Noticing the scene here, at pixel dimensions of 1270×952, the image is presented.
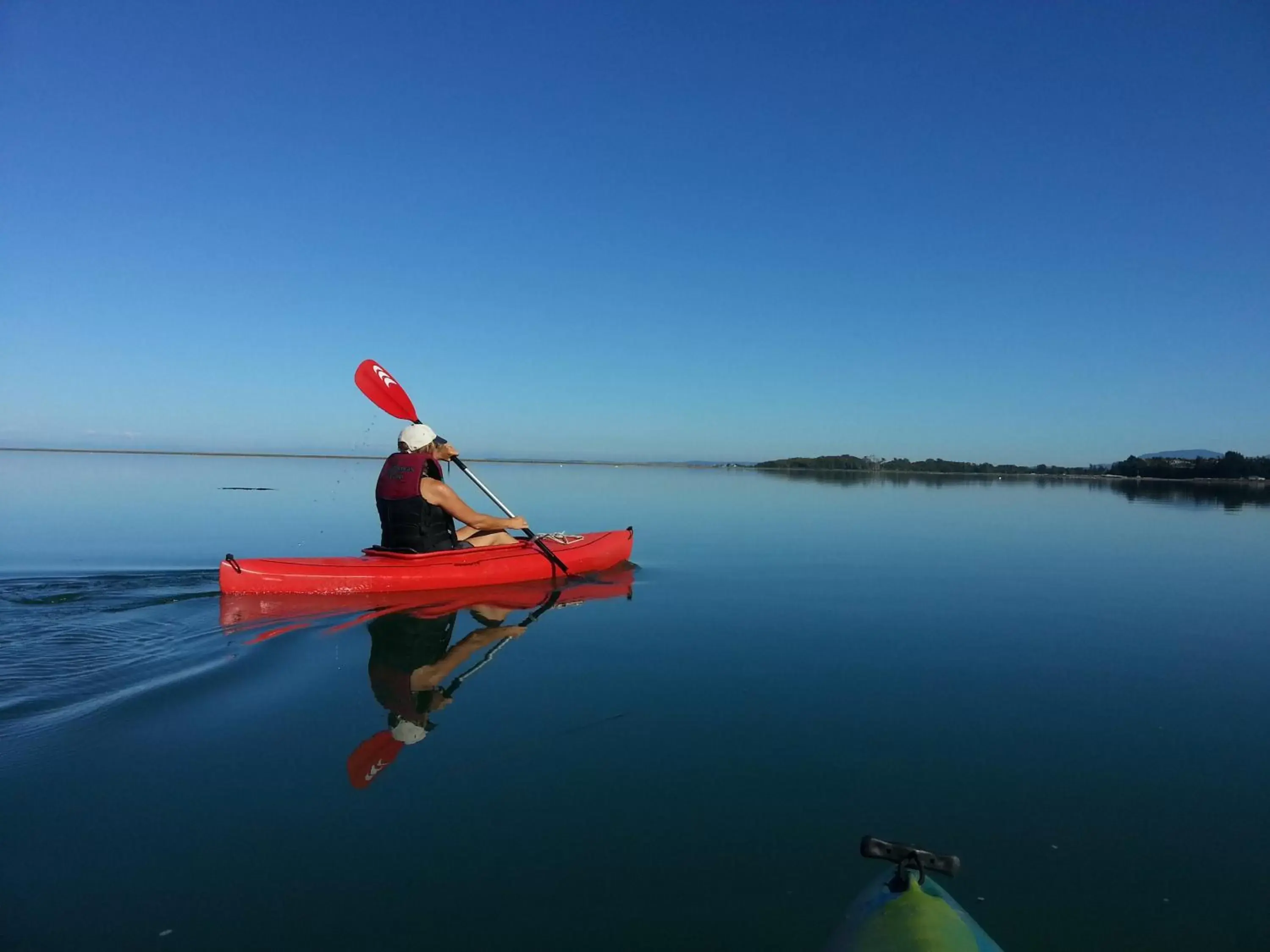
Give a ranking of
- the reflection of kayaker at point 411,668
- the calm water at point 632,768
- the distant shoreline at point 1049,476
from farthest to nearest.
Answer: the distant shoreline at point 1049,476, the reflection of kayaker at point 411,668, the calm water at point 632,768

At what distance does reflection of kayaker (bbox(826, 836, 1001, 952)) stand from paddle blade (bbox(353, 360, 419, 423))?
892 cm

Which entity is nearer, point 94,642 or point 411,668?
point 411,668

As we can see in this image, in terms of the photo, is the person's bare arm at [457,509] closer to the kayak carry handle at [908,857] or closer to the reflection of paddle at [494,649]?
the reflection of paddle at [494,649]

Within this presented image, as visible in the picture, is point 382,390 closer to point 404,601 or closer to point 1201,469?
point 404,601

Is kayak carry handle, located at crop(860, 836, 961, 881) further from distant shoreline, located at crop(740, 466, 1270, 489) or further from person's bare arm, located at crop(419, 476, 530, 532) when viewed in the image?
distant shoreline, located at crop(740, 466, 1270, 489)

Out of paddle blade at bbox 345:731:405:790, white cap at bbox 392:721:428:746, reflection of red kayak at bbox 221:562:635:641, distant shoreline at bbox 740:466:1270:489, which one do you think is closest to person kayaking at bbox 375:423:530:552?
reflection of red kayak at bbox 221:562:635:641

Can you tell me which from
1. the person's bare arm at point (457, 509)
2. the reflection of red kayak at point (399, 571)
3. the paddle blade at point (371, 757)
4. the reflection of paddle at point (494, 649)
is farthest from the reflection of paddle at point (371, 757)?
the person's bare arm at point (457, 509)

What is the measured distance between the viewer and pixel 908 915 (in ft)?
6.83

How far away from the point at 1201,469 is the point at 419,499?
276 feet

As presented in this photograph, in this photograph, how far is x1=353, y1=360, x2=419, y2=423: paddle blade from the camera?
10000 millimetres

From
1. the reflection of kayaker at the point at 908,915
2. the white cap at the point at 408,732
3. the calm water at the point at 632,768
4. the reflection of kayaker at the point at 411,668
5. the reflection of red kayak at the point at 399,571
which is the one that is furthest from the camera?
the reflection of red kayak at the point at 399,571

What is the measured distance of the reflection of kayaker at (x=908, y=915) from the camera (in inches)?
78.0

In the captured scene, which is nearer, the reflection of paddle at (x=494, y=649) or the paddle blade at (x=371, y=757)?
the paddle blade at (x=371, y=757)

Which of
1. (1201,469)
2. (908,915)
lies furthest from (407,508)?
(1201,469)
